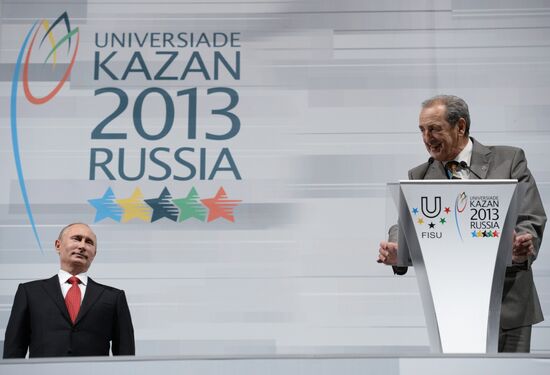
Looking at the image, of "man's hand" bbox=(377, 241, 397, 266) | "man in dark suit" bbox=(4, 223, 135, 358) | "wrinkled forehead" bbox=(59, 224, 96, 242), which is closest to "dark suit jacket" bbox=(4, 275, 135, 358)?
"man in dark suit" bbox=(4, 223, 135, 358)

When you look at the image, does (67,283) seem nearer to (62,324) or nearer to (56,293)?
(56,293)

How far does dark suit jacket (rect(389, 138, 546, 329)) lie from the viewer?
253 cm

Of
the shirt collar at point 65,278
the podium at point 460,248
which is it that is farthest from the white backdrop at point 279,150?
the podium at point 460,248

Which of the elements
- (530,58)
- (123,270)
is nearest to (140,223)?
(123,270)

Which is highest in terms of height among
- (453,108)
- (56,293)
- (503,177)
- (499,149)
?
(453,108)

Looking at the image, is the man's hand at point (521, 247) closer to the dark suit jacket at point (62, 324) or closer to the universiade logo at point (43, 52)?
the dark suit jacket at point (62, 324)

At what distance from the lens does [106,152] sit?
4.57m

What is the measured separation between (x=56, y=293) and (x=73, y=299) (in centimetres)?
7

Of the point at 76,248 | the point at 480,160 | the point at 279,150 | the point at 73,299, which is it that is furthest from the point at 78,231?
the point at 480,160

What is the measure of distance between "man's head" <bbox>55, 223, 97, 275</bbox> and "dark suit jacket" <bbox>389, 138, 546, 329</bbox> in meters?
1.34

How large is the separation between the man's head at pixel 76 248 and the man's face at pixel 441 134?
1.39 meters

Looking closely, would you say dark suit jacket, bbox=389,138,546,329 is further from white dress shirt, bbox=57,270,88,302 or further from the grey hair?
white dress shirt, bbox=57,270,88,302

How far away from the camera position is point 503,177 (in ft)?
8.75

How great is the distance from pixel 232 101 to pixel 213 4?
1.88ft
